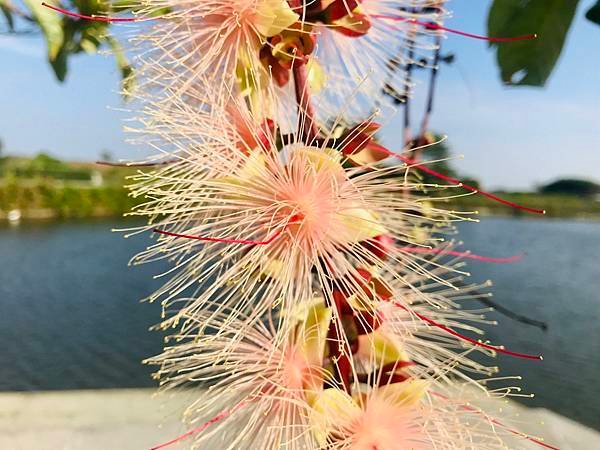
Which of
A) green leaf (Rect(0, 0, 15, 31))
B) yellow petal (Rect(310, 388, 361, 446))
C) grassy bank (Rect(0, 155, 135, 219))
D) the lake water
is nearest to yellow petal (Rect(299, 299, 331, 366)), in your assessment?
yellow petal (Rect(310, 388, 361, 446))

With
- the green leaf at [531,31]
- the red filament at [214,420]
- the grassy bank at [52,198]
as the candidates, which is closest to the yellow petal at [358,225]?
the red filament at [214,420]

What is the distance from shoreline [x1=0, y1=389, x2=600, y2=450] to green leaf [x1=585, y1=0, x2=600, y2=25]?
84 centimetres

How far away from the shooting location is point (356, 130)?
0.91 ft

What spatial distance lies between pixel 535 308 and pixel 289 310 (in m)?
5.56

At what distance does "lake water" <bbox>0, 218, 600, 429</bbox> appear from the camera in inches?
120

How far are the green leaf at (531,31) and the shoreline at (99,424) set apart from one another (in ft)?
2.60

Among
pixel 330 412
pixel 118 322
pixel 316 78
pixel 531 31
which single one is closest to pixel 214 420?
pixel 330 412

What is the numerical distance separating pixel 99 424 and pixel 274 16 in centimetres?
125

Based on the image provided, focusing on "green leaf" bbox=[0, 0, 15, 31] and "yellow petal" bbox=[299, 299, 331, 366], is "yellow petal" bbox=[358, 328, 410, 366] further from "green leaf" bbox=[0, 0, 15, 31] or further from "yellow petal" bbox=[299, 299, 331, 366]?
"green leaf" bbox=[0, 0, 15, 31]

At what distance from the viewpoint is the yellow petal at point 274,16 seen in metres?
0.25

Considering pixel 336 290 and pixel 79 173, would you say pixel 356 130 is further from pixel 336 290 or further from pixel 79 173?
pixel 79 173

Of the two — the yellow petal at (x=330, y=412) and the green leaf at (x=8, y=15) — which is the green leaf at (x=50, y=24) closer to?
the green leaf at (x=8, y=15)

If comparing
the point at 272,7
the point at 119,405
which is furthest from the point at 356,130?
the point at 119,405

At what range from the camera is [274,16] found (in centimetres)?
25
